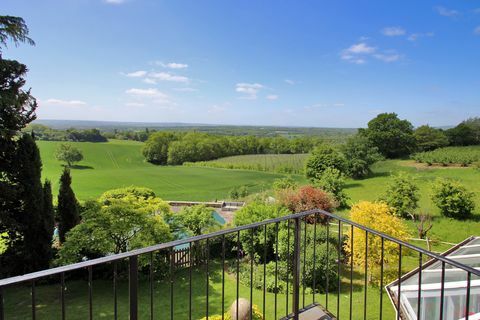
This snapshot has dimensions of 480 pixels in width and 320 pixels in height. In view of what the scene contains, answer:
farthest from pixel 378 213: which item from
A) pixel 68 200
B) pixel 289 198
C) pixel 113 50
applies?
pixel 113 50

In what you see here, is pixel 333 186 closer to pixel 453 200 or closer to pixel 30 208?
pixel 453 200

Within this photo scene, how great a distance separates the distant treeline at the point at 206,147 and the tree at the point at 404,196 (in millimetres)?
36019

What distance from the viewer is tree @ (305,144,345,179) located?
88.4 ft

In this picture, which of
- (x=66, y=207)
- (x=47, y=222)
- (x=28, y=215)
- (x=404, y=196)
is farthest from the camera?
(x=404, y=196)

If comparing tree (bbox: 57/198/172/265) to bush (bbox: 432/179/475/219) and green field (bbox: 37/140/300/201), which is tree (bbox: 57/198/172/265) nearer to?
bush (bbox: 432/179/475/219)

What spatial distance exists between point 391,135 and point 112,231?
3516 centimetres

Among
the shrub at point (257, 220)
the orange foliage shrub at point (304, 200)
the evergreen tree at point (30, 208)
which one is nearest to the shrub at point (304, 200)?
the orange foliage shrub at point (304, 200)

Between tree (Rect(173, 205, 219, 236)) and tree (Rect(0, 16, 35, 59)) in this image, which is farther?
tree (Rect(173, 205, 219, 236))

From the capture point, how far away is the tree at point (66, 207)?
434 inches

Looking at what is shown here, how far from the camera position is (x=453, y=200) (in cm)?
1521

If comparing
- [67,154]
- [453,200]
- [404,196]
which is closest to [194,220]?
[404,196]

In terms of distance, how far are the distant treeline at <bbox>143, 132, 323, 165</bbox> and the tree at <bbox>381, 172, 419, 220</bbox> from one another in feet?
118

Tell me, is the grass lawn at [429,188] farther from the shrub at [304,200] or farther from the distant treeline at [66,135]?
the distant treeline at [66,135]

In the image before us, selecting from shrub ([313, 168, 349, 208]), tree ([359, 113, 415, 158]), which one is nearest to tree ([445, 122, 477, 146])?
tree ([359, 113, 415, 158])
